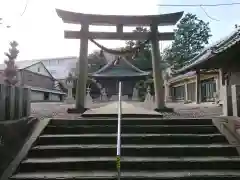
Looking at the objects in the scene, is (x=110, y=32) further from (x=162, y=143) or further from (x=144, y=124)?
(x=162, y=143)

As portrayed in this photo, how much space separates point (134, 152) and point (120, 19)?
6638 millimetres

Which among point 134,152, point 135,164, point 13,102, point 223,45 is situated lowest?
point 135,164

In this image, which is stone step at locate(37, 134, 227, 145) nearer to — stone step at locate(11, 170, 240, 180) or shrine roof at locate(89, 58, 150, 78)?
stone step at locate(11, 170, 240, 180)

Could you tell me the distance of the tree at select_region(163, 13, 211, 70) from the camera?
130 feet

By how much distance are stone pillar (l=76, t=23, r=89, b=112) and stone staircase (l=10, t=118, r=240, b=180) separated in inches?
147

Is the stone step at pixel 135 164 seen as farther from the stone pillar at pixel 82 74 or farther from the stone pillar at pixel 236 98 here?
the stone pillar at pixel 82 74

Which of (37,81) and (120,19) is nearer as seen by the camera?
(120,19)

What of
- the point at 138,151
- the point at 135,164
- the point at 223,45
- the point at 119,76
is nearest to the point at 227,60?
the point at 223,45

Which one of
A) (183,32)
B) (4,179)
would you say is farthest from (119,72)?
(4,179)

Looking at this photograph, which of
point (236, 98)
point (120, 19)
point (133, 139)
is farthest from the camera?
point (120, 19)

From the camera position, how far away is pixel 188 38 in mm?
40688

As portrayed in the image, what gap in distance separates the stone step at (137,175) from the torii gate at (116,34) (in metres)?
5.31

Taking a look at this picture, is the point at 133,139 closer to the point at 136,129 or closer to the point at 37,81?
the point at 136,129

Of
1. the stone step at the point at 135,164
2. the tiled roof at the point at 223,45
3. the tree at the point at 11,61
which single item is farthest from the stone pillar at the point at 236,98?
the tree at the point at 11,61
